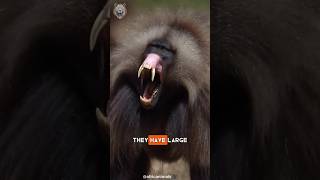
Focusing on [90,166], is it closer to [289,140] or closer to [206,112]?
[206,112]

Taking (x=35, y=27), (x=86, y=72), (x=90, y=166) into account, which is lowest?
(x=90, y=166)

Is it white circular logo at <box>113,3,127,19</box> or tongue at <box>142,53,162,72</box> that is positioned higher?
white circular logo at <box>113,3,127,19</box>

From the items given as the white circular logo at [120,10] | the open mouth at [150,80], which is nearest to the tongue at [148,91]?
the open mouth at [150,80]

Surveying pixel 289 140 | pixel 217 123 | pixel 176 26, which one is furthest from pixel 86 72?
pixel 289 140

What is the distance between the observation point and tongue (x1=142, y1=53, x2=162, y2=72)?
2227 millimetres

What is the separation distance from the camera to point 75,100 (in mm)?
2260

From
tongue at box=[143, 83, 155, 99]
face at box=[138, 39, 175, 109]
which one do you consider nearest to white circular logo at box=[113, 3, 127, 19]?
face at box=[138, 39, 175, 109]

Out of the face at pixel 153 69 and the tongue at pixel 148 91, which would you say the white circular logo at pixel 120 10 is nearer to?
the face at pixel 153 69

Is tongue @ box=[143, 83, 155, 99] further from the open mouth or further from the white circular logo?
the white circular logo

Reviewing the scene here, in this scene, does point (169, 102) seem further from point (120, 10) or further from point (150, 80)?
point (120, 10)

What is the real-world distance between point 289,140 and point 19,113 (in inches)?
42.7

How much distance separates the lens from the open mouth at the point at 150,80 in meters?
2.23

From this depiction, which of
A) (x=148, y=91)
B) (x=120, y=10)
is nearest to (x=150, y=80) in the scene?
(x=148, y=91)

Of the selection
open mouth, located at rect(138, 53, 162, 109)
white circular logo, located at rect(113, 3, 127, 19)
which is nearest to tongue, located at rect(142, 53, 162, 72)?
open mouth, located at rect(138, 53, 162, 109)
